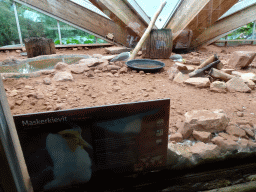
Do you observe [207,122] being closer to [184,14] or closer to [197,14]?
[197,14]

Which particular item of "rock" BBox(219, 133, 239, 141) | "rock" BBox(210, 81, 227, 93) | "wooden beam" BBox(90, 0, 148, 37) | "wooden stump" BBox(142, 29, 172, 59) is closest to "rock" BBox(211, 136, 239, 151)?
"rock" BBox(219, 133, 239, 141)

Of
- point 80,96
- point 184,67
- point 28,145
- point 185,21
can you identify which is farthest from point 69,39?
point 185,21

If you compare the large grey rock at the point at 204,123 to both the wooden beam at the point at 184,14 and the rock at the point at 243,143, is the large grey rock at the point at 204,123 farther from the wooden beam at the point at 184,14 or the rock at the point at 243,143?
the wooden beam at the point at 184,14

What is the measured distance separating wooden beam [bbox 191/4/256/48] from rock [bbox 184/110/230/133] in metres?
0.87

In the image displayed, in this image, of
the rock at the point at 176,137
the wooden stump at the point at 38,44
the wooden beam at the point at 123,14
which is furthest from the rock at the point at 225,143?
the wooden beam at the point at 123,14

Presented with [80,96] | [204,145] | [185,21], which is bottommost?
[204,145]

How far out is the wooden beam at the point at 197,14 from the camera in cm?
163

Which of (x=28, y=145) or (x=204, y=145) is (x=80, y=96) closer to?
(x=28, y=145)

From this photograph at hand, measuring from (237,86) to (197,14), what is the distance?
77 cm

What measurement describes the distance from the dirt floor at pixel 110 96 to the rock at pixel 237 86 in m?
0.06

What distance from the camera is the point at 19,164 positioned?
758mm

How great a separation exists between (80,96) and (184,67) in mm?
1384

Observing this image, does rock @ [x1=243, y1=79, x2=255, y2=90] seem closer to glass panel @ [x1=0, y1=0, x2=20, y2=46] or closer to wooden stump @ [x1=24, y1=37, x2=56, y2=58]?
wooden stump @ [x1=24, y1=37, x2=56, y2=58]

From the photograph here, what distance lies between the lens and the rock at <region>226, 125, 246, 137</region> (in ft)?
3.47
